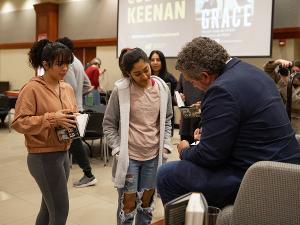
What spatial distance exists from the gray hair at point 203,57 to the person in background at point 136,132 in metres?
0.58

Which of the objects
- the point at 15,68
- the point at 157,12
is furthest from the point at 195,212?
the point at 15,68

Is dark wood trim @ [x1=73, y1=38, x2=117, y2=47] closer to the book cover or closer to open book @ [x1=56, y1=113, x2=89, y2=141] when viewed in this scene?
open book @ [x1=56, y1=113, x2=89, y2=141]

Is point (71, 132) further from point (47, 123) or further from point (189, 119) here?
point (189, 119)

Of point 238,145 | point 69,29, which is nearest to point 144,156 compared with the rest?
point 238,145

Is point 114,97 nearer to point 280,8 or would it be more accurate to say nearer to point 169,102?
point 169,102

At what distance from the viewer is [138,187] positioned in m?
2.35

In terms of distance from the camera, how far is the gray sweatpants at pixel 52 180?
2.01 m

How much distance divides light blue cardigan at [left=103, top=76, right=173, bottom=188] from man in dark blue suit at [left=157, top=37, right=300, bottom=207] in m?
0.56

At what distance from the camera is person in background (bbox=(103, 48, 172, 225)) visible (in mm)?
2221

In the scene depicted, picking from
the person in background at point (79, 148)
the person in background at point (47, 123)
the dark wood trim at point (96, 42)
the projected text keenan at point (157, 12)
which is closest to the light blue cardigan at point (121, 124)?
the person in background at point (47, 123)

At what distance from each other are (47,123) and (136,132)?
543 millimetres

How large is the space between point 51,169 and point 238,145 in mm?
1001

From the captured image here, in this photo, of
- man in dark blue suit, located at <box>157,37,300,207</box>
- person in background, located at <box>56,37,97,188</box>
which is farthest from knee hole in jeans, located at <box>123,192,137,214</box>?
person in background, located at <box>56,37,97,188</box>

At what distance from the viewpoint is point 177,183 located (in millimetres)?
1648
